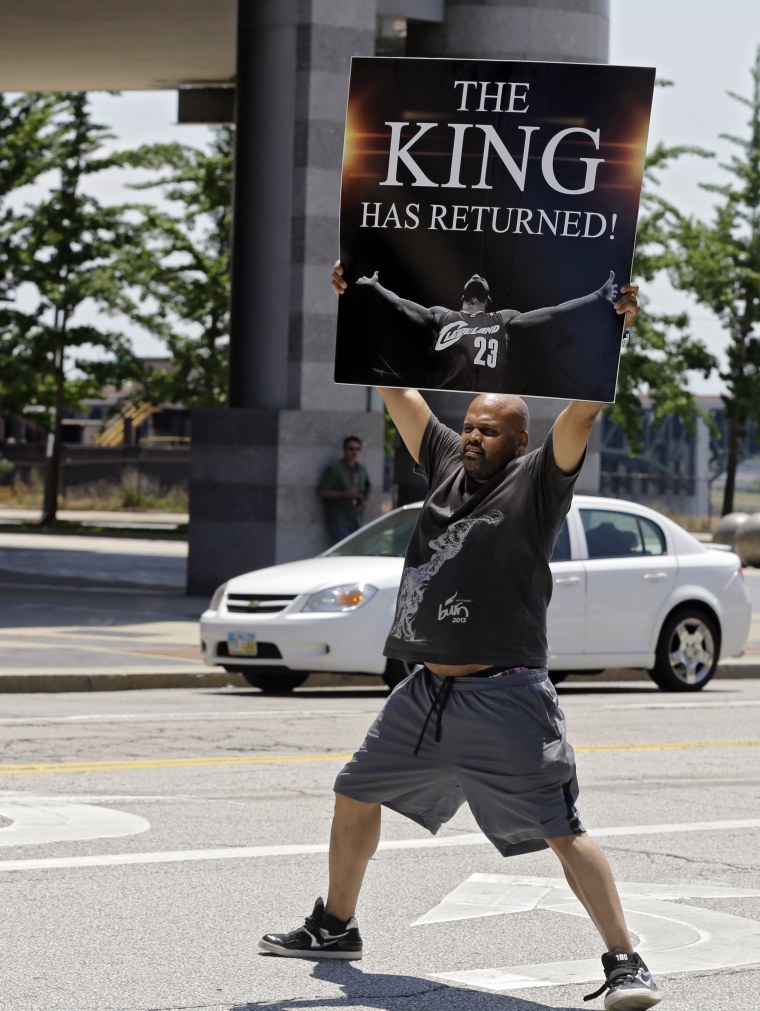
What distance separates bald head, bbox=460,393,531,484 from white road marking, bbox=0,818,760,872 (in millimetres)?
2570

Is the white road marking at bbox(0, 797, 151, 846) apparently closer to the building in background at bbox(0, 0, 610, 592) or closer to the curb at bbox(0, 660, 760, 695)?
the curb at bbox(0, 660, 760, 695)

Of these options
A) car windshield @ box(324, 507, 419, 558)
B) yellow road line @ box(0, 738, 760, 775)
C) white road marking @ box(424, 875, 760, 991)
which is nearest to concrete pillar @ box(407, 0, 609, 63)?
car windshield @ box(324, 507, 419, 558)

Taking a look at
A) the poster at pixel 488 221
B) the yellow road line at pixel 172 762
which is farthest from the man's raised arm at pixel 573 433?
the yellow road line at pixel 172 762

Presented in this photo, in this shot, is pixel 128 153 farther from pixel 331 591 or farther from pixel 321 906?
pixel 321 906

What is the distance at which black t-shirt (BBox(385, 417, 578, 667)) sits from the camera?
5.79 metres

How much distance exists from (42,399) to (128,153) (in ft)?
20.1

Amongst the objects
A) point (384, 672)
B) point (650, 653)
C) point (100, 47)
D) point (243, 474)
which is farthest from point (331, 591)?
point (100, 47)

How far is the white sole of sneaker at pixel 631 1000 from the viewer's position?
18.0 feet

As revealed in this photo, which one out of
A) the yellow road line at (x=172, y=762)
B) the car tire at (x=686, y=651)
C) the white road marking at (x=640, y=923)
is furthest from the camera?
the car tire at (x=686, y=651)

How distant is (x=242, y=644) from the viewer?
47.9 ft

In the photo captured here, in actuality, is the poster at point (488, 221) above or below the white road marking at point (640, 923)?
above

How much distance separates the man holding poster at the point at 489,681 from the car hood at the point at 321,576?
335 inches

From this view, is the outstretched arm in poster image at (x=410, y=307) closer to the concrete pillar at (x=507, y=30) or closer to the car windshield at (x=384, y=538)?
the car windshield at (x=384, y=538)

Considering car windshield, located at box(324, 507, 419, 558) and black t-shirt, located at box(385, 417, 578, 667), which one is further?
car windshield, located at box(324, 507, 419, 558)
